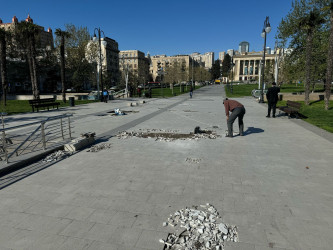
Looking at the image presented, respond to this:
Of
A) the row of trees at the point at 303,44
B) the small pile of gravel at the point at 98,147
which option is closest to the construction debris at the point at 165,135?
the small pile of gravel at the point at 98,147

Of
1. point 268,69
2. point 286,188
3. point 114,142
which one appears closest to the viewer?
point 286,188

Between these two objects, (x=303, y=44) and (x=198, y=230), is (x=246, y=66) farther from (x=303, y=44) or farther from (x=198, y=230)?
(x=198, y=230)

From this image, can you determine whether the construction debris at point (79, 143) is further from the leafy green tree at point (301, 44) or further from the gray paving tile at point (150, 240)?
the leafy green tree at point (301, 44)

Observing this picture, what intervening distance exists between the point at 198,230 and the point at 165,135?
5.89m

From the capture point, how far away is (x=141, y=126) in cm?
1086

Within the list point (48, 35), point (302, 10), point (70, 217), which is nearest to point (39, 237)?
point (70, 217)

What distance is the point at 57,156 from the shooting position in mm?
6352

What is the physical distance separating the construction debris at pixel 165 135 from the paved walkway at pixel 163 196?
4.53 feet

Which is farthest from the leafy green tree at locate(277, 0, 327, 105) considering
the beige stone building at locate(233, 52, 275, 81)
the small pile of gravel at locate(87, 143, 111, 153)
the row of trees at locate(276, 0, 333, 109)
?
the beige stone building at locate(233, 52, 275, 81)

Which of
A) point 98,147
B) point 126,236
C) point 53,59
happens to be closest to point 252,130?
point 98,147

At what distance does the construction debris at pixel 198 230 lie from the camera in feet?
9.41

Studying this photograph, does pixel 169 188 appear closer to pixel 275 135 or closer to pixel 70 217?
pixel 70 217

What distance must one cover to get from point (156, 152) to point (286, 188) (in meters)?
3.62

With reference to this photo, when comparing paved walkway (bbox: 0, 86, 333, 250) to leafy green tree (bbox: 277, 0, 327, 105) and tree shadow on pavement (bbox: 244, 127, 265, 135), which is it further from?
leafy green tree (bbox: 277, 0, 327, 105)
